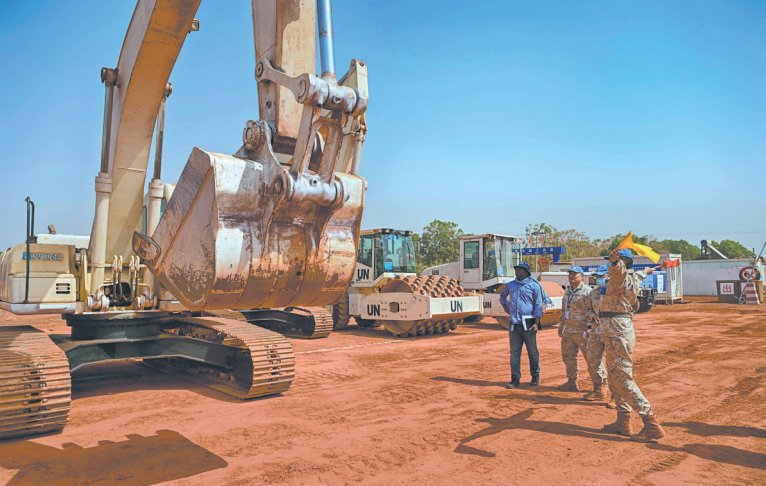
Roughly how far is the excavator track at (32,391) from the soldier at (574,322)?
5.85 metres

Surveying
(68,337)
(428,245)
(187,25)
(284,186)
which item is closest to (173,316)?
(68,337)

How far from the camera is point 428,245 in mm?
46812

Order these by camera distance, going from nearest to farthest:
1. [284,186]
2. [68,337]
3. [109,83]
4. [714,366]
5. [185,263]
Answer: [284,186] → [185,263] → [109,83] → [68,337] → [714,366]

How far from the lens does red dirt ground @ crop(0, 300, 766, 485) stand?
164 inches

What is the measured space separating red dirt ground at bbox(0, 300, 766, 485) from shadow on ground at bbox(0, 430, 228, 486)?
15mm

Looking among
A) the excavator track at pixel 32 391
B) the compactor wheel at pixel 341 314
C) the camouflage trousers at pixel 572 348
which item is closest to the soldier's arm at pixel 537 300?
the camouflage trousers at pixel 572 348

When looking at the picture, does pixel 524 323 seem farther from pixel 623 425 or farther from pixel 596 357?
pixel 623 425

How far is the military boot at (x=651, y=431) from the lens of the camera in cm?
500

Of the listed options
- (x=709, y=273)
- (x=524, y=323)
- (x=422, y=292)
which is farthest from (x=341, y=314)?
(x=709, y=273)

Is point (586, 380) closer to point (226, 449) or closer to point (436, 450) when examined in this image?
point (436, 450)

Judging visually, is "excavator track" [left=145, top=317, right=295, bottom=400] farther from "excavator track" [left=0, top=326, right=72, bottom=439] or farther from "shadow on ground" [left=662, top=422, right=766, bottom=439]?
"shadow on ground" [left=662, top=422, right=766, bottom=439]

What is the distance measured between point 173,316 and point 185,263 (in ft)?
14.0

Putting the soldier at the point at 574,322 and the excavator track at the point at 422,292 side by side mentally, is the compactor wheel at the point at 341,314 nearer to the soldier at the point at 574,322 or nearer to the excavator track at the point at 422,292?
the excavator track at the point at 422,292

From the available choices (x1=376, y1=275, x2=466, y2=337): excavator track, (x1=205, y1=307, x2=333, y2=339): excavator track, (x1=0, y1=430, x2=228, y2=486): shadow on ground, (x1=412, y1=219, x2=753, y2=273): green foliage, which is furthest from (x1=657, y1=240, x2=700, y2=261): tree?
(x1=0, y1=430, x2=228, y2=486): shadow on ground
